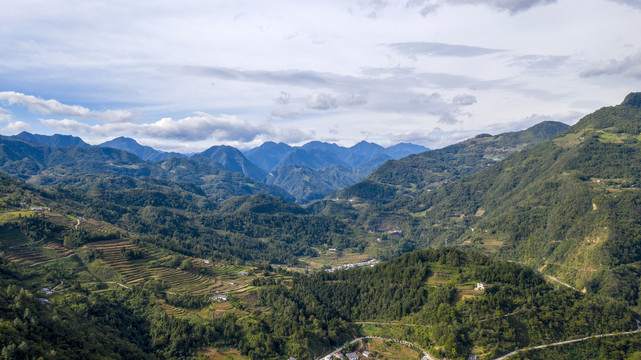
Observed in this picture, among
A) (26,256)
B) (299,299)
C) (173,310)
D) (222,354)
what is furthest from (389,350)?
(26,256)

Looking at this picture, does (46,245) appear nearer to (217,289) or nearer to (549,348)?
(217,289)

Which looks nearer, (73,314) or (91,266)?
(73,314)

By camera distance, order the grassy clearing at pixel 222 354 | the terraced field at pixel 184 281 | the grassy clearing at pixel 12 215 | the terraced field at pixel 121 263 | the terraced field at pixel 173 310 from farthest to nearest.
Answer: the grassy clearing at pixel 12 215 < the terraced field at pixel 184 281 < the terraced field at pixel 121 263 < the terraced field at pixel 173 310 < the grassy clearing at pixel 222 354

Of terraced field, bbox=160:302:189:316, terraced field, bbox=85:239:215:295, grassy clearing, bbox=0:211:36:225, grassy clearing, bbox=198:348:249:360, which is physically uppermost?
grassy clearing, bbox=0:211:36:225

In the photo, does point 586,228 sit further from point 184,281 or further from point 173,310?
point 173,310

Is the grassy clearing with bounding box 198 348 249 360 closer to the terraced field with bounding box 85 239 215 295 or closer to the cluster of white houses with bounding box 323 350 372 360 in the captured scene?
→ the cluster of white houses with bounding box 323 350 372 360

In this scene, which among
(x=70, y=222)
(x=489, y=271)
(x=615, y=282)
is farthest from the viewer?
(x=70, y=222)

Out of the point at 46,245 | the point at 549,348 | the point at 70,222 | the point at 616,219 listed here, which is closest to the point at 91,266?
the point at 46,245

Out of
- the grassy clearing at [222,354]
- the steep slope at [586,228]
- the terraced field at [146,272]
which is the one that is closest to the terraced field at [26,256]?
the terraced field at [146,272]

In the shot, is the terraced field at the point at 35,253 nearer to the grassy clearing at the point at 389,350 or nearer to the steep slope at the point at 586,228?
the grassy clearing at the point at 389,350

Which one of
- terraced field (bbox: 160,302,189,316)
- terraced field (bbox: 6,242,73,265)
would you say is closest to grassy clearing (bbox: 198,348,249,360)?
terraced field (bbox: 160,302,189,316)

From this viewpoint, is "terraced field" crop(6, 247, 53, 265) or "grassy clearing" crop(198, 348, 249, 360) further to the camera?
"terraced field" crop(6, 247, 53, 265)
